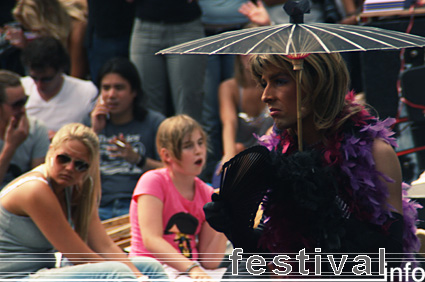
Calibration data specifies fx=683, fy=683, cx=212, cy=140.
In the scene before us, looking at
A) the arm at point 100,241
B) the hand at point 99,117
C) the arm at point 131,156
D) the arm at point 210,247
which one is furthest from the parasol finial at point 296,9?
the hand at point 99,117

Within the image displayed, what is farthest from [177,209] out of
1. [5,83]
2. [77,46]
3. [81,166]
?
[77,46]

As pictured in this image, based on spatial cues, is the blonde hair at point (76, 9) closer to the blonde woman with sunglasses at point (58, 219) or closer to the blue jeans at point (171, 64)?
the blue jeans at point (171, 64)

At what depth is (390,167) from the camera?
7.16 feet

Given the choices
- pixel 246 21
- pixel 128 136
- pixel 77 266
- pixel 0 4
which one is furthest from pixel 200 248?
pixel 0 4

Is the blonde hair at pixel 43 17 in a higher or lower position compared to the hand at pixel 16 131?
higher

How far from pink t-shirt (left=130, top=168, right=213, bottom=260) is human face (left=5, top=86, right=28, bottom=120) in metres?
1.14

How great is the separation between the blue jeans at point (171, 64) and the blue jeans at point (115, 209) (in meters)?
0.78

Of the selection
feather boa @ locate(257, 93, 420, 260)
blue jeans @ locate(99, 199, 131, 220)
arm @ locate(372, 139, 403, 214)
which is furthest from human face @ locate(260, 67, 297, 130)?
blue jeans @ locate(99, 199, 131, 220)

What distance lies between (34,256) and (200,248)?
34.4 inches

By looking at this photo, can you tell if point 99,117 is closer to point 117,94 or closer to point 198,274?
point 117,94

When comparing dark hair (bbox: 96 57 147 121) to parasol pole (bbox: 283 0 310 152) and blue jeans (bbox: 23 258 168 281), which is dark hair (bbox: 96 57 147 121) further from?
parasol pole (bbox: 283 0 310 152)

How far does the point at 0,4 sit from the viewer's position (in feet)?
17.9

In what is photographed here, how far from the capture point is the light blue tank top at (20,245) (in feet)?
10.6

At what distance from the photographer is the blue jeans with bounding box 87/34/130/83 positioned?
503 centimetres
